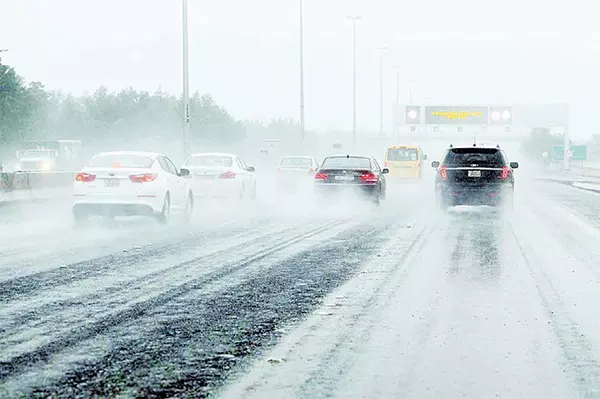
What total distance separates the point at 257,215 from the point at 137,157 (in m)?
5.45

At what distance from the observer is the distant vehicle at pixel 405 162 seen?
45.4 metres

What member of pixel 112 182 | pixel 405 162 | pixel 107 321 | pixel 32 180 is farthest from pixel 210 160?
pixel 107 321

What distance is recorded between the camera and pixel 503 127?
84.1 m

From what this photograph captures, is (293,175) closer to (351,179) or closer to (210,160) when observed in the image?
(351,179)

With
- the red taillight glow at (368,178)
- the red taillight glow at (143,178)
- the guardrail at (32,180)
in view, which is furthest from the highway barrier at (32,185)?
the red taillight glow at (368,178)

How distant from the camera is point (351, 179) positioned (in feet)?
92.6

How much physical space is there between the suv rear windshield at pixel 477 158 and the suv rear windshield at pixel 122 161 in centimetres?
835

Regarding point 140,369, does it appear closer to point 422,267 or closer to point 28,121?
point 422,267

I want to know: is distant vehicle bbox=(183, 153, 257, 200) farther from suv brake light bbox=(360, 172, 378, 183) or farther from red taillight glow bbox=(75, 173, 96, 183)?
red taillight glow bbox=(75, 173, 96, 183)

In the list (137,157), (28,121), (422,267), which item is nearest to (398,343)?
(422,267)

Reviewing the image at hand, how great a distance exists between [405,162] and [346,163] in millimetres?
16818

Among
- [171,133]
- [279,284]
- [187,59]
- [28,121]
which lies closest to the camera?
[279,284]

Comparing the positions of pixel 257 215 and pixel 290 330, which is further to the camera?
pixel 257 215

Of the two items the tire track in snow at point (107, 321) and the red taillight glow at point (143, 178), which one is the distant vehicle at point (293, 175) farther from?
the tire track in snow at point (107, 321)
